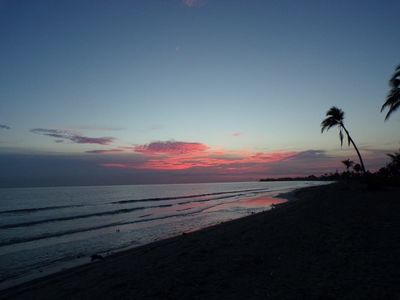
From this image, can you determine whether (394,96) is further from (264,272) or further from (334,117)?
(264,272)

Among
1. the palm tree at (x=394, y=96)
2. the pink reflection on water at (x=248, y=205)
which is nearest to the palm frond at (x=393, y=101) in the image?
the palm tree at (x=394, y=96)

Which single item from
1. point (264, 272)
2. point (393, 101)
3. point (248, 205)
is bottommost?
point (264, 272)

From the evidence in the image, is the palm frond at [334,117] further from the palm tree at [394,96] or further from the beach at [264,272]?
the beach at [264,272]

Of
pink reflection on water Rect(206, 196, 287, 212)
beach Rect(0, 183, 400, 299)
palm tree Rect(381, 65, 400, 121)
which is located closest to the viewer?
beach Rect(0, 183, 400, 299)

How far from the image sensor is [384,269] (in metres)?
5.96

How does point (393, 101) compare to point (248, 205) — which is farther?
point (248, 205)

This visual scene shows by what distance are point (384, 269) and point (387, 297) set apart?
1.44 m

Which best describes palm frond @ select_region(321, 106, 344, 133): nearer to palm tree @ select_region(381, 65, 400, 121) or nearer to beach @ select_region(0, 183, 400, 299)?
palm tree @ select_region(381, 65, 400, 121)

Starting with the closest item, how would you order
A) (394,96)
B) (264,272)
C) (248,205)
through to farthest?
(264,272) → (394,96) → (248,205)

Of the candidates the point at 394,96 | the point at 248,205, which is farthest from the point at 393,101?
the point at 248,205

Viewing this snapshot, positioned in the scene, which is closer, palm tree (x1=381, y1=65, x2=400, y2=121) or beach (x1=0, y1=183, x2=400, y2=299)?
beach (x1=0, y1=183, x2=400, y2=299)

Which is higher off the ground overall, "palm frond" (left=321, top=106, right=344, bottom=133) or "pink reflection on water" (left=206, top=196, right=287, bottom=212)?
"palm frond" (left=321, top=106, right=344, bottom=133)

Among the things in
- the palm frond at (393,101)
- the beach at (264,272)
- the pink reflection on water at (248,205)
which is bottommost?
the beach at (264,272)

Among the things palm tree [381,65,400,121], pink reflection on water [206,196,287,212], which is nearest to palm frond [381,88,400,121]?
palm tree [381,65,400,121]
